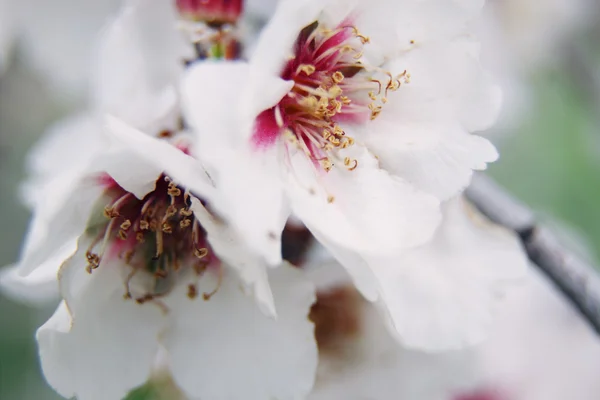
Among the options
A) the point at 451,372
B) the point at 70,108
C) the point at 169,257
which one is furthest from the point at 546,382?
the point at 70,108

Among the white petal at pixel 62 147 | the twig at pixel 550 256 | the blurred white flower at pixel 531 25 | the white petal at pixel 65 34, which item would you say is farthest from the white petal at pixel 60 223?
the blurred white flower at pixel 531 25

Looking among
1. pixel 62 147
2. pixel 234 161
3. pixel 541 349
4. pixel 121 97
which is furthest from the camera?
pixel 541 349

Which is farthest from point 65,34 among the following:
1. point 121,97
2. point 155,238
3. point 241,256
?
point 241,256

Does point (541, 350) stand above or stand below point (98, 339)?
below

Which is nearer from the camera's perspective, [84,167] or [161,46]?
[84,167]

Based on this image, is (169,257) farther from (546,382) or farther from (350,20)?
(546,382)

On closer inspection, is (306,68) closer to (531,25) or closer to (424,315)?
(424,315)
